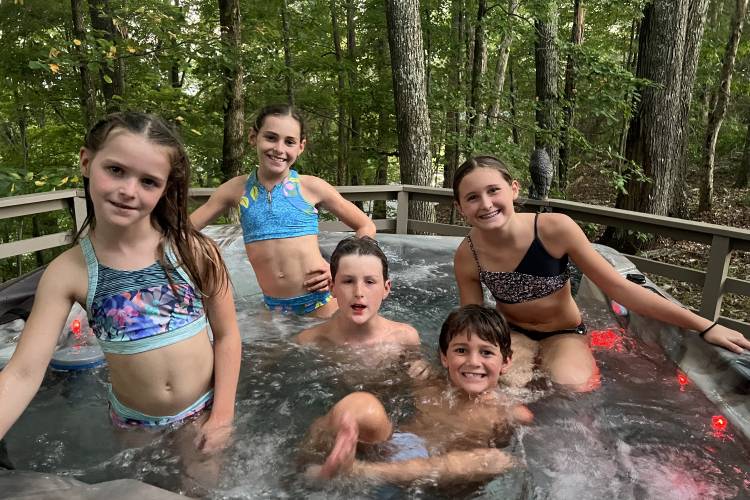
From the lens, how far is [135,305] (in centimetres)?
143

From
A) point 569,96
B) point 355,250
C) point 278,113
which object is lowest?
point 355,250

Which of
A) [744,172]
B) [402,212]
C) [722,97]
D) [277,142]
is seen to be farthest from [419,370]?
[744,172]

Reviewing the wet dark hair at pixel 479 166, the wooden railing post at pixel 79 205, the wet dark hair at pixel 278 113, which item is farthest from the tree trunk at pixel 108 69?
the wet dark hair at pixel 479 166

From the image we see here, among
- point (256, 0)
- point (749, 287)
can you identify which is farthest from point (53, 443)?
point (256, 0)

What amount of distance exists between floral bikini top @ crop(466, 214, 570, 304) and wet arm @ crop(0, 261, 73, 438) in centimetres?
152

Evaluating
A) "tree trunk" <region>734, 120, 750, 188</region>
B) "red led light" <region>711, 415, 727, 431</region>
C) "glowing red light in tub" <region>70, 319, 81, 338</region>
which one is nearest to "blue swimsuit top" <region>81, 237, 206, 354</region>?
"glowing red light in tub" <region>70, 319, 81, 338</region>

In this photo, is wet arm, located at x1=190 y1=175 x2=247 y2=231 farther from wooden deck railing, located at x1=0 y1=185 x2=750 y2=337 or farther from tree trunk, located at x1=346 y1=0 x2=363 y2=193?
tree trunk, located at x1=346 y1=0 x2=363 y2=193

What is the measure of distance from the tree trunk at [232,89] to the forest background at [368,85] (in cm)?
1

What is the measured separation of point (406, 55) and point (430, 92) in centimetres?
186

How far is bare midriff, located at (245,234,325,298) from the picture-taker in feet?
8.61

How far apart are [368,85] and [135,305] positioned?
6905 mm

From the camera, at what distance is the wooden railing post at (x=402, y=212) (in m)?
4.35

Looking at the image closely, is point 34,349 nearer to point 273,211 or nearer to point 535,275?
point 273,211

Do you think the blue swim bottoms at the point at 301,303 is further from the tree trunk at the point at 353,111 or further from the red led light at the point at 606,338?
the tree trunk at the point at 353,111
